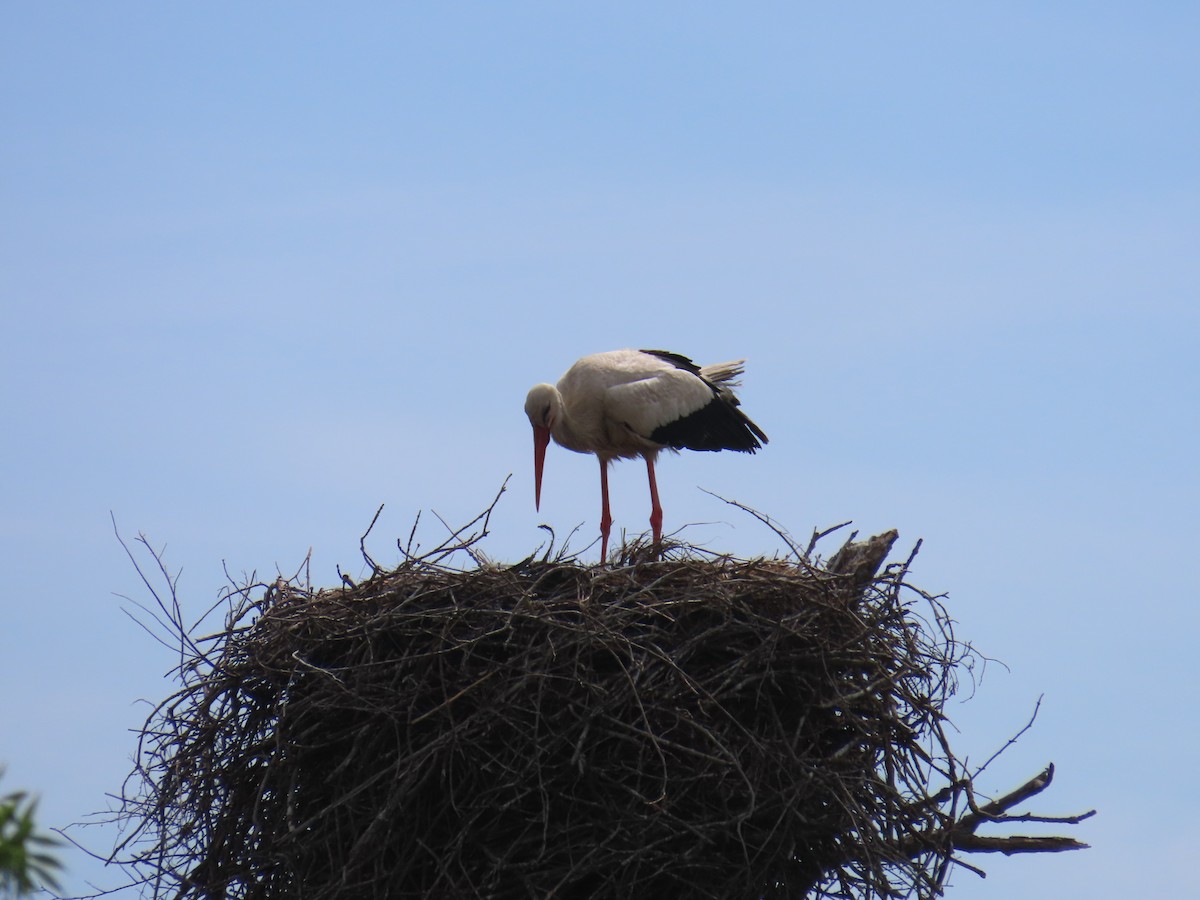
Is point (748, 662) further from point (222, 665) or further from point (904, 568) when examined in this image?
point (222, 665)

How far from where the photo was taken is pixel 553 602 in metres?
5.18

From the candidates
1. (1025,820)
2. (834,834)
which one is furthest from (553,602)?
(1025,820)

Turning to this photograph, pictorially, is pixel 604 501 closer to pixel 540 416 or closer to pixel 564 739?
→ pixel 540 416

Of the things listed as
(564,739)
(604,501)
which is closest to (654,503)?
(604,501)

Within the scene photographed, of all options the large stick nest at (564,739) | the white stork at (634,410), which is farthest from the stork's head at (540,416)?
the large stick nest at (564,739)

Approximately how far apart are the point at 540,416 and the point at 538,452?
0.22m

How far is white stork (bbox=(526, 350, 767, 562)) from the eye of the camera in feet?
24.5

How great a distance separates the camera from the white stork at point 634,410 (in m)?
7.48

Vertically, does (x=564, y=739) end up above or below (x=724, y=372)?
below

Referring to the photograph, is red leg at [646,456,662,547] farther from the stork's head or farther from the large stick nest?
the large stick nest

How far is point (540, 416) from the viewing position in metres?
7.57

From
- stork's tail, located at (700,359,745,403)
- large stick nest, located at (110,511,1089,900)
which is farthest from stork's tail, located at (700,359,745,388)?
large stick nest, located at (110,511,1089,900)

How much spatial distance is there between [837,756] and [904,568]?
831 mm

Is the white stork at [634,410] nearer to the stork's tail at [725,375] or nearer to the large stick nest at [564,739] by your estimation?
the stork's tail at [725,375]
